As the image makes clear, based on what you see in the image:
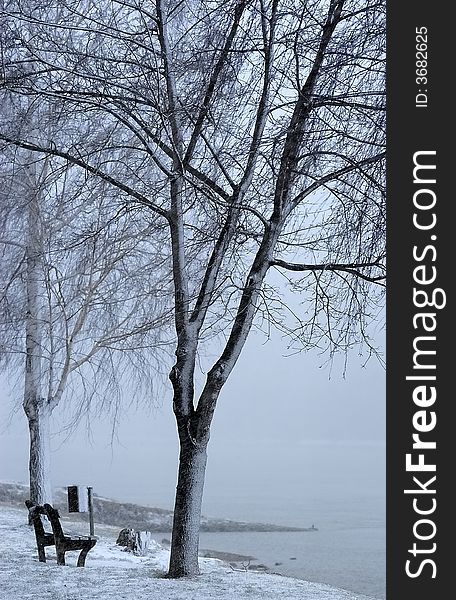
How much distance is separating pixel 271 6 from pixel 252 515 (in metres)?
5.70

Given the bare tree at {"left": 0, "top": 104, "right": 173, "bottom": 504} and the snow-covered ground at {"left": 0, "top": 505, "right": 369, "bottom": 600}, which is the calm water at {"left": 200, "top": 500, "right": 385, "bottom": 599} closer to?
the snow-covered ground at {"left": 0, "top": 505, "right": 369, "bottom": 600}

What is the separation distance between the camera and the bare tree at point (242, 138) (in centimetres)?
546

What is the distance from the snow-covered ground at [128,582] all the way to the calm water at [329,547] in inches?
42.7

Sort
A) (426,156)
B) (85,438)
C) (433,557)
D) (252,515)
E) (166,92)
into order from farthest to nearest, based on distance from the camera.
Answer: (252,515) → (85,438) → (166,92) → (426,156) → (433,557)

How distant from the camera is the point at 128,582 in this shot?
5348 millimetres

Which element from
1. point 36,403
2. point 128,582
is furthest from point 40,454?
point 128,582

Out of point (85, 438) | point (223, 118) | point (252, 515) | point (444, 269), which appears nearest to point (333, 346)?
point (223, 118)

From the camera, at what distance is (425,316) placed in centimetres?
390

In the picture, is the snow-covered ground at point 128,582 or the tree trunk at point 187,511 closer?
the snow-covered ground at point 128,582

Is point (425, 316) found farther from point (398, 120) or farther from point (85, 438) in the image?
point (85, 438)

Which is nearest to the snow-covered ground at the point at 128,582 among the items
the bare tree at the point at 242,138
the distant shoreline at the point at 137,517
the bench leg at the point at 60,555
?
the bench leg at the point at 60,555

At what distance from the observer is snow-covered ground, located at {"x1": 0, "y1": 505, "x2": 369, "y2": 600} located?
4.97 metres

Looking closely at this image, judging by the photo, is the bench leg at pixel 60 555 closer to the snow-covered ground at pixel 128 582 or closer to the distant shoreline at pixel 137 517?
the snow-covered ground at pixel 128 582

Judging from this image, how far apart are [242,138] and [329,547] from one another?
428cm
